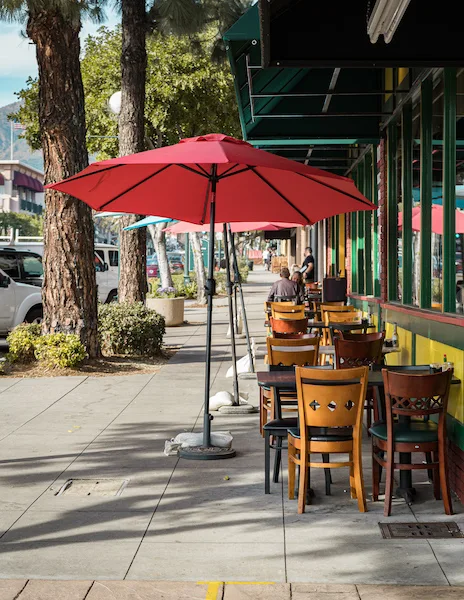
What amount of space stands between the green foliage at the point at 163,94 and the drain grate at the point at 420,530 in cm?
2141

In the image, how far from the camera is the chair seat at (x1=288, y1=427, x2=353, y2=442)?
6.39 meters

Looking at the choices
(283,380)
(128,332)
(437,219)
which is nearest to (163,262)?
(128,332)

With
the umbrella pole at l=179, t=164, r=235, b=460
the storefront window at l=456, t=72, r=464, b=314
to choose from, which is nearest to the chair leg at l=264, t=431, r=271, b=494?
the umbrella pole at l=179, t=164, r=235, b=460

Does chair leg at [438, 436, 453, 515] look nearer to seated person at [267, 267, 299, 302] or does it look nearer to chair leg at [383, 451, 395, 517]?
chair leg at [383, 451, 395, 517]

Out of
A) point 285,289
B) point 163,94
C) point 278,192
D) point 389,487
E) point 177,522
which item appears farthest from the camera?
point 163,94

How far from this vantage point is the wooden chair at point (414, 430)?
20.5 ft

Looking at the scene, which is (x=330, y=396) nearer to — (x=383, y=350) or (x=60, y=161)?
(x=383, y=350)

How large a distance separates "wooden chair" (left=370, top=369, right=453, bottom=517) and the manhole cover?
2024 millimetres

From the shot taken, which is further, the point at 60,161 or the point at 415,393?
the point at 60,161

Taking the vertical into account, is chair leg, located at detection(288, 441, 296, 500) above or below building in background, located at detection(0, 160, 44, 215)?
below

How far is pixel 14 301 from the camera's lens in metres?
16.9

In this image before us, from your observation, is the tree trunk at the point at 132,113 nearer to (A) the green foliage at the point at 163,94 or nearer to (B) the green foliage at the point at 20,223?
(A) the green foliage at the point at 163,94

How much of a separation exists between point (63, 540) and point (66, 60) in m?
9.70

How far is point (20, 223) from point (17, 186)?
965 inches
